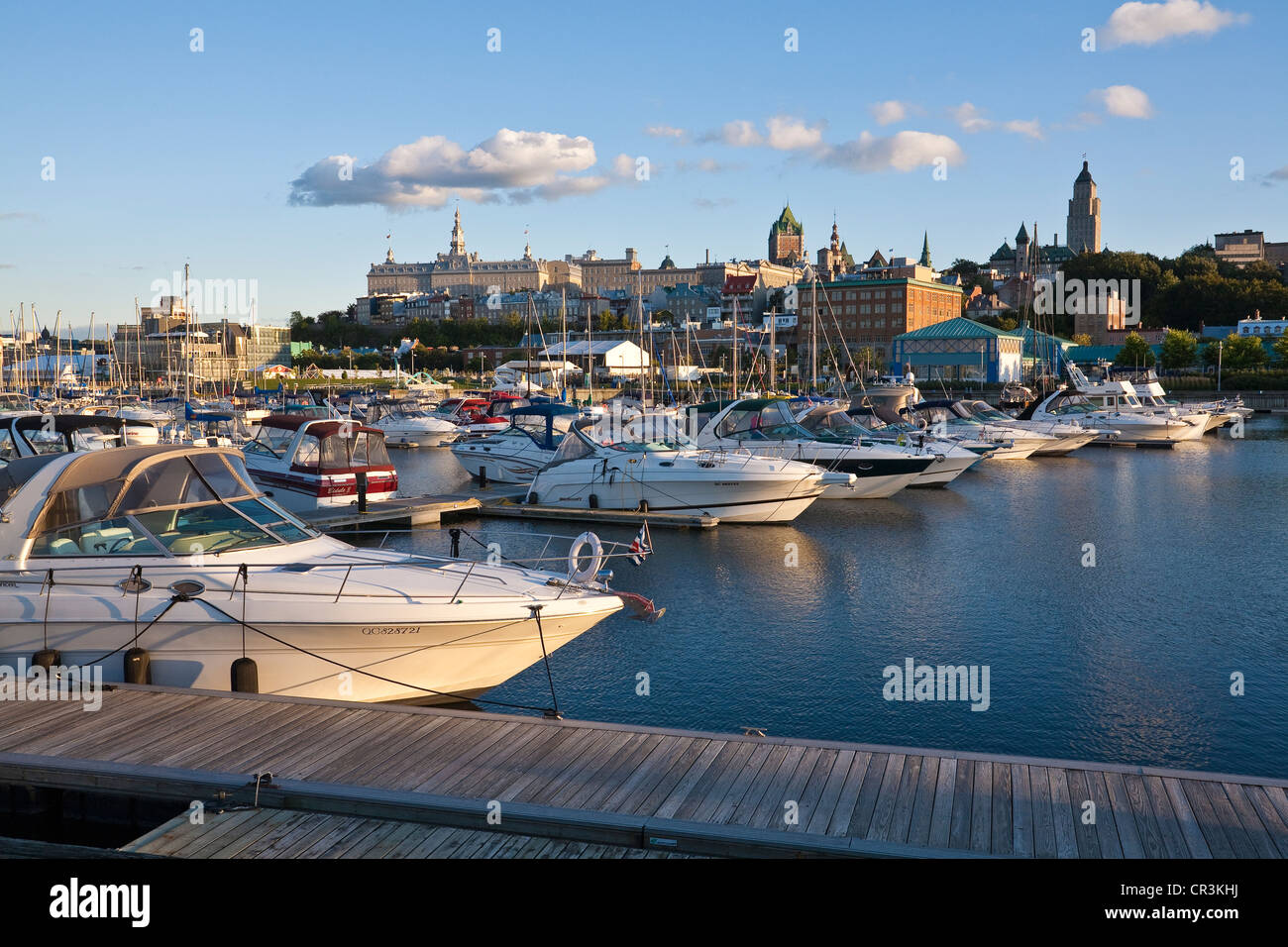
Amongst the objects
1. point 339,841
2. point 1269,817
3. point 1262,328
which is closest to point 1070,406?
point 1269,817

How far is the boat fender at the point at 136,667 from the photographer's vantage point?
10984mm

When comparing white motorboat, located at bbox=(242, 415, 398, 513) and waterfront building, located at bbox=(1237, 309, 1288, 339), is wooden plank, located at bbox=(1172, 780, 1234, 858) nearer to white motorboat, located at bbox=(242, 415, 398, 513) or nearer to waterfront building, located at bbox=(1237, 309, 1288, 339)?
white motorboat, located at bbox=(242, 415, 398, 513)

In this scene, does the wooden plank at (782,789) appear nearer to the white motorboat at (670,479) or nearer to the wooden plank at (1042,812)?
the wooden plank at (1042,812)

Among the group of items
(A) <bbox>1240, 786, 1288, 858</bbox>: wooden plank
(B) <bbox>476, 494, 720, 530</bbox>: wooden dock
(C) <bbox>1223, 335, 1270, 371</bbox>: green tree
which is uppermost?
(C) <bbox>1223, 335, 1270, 371</bbox>: green tree

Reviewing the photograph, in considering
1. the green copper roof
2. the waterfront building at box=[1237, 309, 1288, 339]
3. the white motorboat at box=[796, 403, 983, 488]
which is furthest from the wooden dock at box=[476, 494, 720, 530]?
the waterfront building at box=[1237, 309, 1288, 339]

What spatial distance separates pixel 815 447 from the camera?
104 feet

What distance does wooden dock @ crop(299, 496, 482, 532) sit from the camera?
84.8 ft

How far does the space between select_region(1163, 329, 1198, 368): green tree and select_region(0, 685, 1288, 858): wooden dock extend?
360 ft

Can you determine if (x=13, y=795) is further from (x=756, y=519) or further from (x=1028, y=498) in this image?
(x=1028, y=498)

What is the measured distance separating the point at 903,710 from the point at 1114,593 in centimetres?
883

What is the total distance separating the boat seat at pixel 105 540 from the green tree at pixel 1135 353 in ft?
373

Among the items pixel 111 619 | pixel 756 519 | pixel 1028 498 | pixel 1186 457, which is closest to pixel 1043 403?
pixel 1186 457

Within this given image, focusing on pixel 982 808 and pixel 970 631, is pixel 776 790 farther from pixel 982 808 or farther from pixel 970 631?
pixel 970 631
